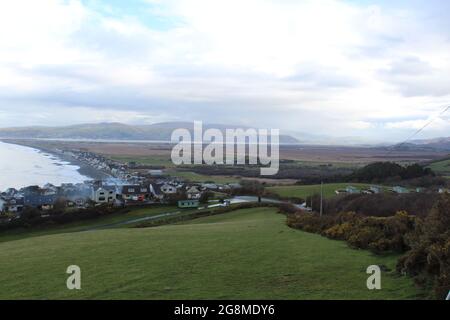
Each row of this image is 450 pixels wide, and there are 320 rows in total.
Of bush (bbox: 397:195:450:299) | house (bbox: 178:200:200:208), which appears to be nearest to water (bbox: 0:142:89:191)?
house (bbox: 178:200:200:208)

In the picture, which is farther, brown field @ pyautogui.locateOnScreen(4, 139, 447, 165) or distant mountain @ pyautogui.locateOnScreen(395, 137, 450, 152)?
distant mountain @ pyautogui.locateOnScreen(395, 137, 450, 152)

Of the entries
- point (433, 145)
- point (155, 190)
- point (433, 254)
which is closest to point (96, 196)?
point (155, 190)

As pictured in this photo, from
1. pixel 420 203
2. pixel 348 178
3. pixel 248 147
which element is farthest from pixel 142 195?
pixel 248 147

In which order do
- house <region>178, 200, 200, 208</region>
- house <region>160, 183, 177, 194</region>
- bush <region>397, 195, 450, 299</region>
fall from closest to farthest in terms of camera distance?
bush <region>397, 195, 450, 299</region> → house <region>178, 200, 200, 208</region> → house <region>160, 183, 177, 194</region>

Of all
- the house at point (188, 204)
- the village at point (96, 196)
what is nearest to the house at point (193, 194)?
the village at point (96, 196)

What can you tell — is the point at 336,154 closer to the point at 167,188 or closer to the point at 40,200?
the point at 167,188

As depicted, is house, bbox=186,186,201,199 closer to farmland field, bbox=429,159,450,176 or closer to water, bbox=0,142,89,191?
water, bbox=0,142,89,191

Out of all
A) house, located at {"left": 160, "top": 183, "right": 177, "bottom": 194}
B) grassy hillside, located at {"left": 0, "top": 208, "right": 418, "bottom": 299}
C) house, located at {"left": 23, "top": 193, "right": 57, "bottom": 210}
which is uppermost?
grassy hillside, located at {"left": 0, "top": 208, "right": 418, "bottom": 299}
